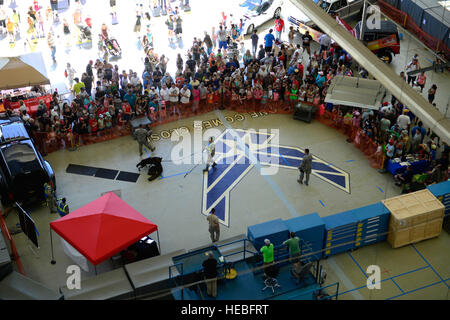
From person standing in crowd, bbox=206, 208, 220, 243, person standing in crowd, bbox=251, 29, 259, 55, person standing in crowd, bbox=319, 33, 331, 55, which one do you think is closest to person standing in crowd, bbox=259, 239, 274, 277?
person standing in crowd, bbox=206, 208, 220, 243

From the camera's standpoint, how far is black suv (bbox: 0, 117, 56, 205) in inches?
734

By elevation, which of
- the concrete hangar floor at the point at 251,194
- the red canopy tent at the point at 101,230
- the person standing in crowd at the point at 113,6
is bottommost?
the concrete hangar floor at the point at 251,194

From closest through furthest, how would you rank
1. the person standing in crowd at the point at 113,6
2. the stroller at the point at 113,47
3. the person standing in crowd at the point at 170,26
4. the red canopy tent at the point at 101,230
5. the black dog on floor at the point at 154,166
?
1. the red canopy tent at the point at 101,230
2. the black dog on floor at the point at 154,166
3. the stroller at the point at 113,47
4. the person standing in crowd at the point at 170,26
5. the person standing in crowd at the point at 113,6

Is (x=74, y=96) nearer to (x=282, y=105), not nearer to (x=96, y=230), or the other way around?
(x=282, y=105)

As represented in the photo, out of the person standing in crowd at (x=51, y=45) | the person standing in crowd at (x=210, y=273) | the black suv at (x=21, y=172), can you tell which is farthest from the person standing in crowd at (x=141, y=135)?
the person standing in crowd at (x=51, y=45)

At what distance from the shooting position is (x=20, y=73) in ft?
75.7

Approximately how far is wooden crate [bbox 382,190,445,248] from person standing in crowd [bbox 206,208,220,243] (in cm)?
562

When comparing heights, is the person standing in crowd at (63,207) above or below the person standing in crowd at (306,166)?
below

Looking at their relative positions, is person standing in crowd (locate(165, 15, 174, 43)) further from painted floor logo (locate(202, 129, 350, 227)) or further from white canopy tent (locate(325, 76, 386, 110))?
white canopy tent (locate(325, 76, 386, 110))

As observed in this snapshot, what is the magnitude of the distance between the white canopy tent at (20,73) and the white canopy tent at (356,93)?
42.1 ft

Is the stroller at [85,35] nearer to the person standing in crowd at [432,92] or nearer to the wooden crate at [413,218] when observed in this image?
the person standing in crowd at [432,92]

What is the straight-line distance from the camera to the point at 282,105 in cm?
2508

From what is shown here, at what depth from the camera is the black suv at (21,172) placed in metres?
18.7
